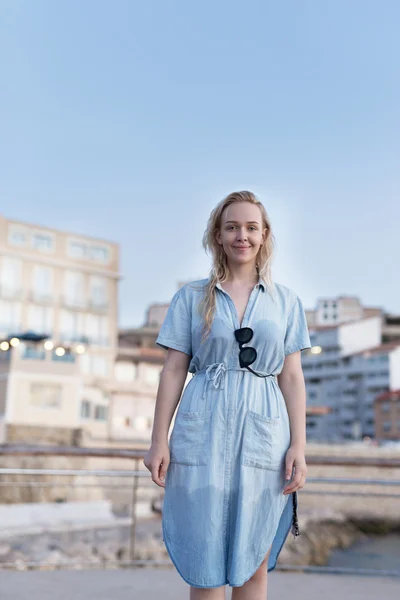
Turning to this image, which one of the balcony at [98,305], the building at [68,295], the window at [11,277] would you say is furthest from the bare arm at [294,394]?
the balcony at [98,305]

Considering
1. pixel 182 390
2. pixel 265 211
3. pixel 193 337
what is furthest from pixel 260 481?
pixel 265 211

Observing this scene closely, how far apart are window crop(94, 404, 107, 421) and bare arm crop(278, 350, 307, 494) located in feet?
96.4

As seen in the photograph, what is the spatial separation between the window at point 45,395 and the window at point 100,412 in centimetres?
387

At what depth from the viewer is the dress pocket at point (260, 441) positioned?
1791 mm

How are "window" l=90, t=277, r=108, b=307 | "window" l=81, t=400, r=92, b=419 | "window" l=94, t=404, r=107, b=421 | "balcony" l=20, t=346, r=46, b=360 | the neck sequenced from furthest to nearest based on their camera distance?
"window" l=90, t=277, r=108, b=307, "window" l=94, t=404, r=107, b=421, "window" l=81, t=400, r=92, b=419, "balcony" l=20, t=346, r=46, b=360, the neck

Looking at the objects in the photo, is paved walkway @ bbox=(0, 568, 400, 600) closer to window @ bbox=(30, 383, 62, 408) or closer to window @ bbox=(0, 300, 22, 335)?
window @ bbox=(30, 383, 62, 408)

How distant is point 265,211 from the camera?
2.04 metres

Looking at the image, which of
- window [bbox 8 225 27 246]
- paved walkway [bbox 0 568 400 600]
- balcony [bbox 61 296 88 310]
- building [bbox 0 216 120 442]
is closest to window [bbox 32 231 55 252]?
building [bbox 0 216 120 442]

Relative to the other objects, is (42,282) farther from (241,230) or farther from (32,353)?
(241,230)

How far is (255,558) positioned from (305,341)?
0.66m

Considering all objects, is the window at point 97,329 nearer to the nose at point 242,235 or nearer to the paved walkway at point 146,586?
the paved walkway at point 146,586

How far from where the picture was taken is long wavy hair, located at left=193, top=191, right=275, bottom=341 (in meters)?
1.93

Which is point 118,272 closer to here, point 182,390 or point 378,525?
point 378,525

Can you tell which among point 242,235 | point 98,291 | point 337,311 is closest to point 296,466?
point 242,235
